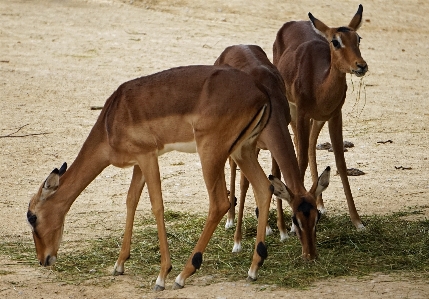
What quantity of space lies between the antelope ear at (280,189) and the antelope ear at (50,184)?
1.73 meters

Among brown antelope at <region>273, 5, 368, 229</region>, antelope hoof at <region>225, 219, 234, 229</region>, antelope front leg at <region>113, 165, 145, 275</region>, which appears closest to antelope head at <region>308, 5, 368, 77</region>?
brown antelope at <region>273, 5, 368, 229</region>

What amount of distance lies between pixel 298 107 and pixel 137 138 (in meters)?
2.46

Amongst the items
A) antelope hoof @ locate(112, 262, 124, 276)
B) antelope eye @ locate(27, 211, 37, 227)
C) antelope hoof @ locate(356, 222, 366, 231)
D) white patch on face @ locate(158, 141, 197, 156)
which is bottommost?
antelope hoof @ locate(356, 222, 366, 231)

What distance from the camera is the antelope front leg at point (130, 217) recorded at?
25.0ft

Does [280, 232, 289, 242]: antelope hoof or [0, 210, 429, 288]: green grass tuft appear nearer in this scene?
[0, 210, 429, 288]: green grass tuft

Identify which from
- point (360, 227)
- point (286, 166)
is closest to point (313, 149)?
point (360, 227)

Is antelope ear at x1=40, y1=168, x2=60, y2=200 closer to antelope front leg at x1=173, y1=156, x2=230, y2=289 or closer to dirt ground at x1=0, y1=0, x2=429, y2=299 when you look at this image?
dirt ground at x1=0, y1=0, x2=429, y2=299

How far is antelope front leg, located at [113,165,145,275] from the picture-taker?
7.62 m

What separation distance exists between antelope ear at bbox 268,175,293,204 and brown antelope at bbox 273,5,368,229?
135cm

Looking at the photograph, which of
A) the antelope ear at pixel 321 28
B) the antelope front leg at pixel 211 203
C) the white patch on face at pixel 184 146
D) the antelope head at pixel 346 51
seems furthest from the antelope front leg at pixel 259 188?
the antelope ear at pixel 321 28

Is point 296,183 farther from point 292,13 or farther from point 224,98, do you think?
point 292,13

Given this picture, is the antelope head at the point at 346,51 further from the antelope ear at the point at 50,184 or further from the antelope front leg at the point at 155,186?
the antelope ear at the point at 50,184

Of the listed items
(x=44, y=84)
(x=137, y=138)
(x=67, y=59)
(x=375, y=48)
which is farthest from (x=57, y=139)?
(x=375, y=48)

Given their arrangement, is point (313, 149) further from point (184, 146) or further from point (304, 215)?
point (184, 146)
